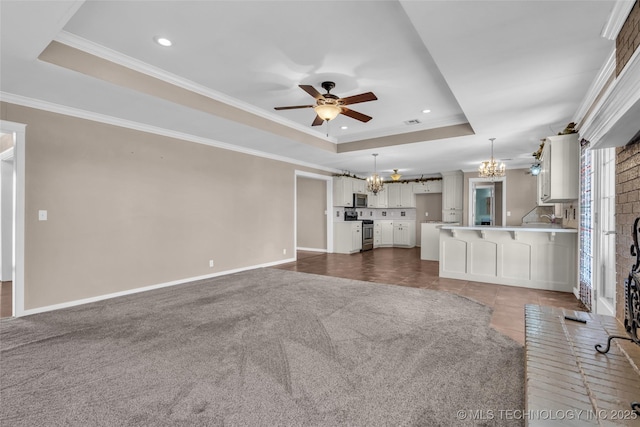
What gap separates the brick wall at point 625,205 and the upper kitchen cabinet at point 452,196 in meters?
6.60

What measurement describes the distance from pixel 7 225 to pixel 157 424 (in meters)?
5.88

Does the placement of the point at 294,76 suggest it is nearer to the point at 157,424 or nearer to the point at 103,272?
the point at 157,424

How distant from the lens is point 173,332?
2.94 metres

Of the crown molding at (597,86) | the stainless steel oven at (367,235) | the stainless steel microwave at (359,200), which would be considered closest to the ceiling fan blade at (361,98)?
the crown molding at (597,86)

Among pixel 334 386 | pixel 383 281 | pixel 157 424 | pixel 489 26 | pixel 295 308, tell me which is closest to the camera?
pixel 157 424

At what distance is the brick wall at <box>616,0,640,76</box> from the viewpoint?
6.16ft

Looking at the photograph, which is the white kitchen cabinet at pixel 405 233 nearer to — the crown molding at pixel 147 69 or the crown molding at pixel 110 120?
the crown molding at pixel 110 120

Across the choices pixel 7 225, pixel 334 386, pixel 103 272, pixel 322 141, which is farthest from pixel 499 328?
pixel 7 225

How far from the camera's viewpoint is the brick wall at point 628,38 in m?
1.88

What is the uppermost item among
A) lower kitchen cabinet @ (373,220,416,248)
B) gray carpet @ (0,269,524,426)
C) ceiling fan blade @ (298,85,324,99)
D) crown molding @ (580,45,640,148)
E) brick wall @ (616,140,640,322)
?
ceiling fan blade @ (298,85,324,99)

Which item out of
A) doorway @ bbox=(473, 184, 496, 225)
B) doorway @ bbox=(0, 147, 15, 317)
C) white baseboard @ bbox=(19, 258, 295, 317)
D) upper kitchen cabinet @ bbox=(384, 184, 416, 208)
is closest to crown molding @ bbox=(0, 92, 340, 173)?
doorway @ bbox=(0, 147, 15, 317)

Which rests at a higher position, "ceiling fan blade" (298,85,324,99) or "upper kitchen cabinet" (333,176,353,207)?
"ceiling fan blade" (298,85,324,99)

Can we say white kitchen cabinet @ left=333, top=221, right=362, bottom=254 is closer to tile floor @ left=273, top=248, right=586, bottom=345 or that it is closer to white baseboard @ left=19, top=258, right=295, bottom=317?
tile floor @ left=273, top=248, right=586, bottom=345

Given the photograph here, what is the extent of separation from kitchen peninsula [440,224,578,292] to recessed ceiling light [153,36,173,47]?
4926mm
